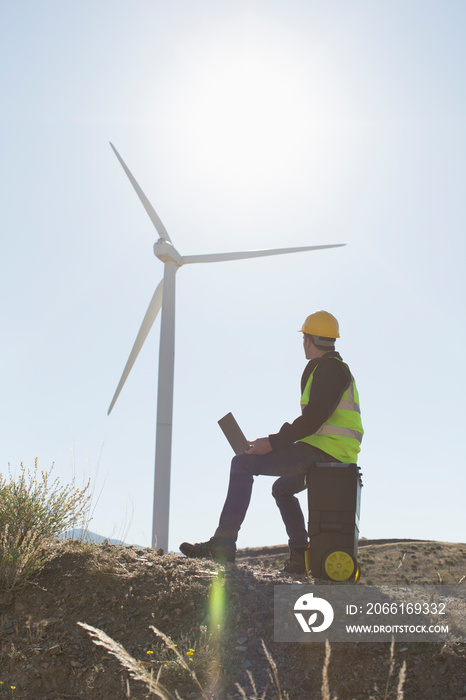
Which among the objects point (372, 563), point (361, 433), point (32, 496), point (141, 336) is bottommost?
point (372, 563)

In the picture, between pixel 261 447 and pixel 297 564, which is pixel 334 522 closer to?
pixel 297 564

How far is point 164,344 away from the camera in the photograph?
15.0 meters

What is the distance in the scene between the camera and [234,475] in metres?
6.25

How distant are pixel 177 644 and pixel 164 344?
11.2 metres

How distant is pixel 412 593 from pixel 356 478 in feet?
3.65

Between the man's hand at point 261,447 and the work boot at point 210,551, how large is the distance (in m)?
0.99

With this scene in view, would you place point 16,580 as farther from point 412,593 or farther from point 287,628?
point 412,593

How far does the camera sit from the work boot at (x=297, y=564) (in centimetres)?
635

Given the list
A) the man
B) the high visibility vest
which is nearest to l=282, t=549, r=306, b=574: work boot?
the man

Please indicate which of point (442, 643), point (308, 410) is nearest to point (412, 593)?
point (442, 643)

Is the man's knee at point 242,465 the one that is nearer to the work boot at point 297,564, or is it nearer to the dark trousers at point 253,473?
the dark trousers at point 253,473

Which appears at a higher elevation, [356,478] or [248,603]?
[356,478]

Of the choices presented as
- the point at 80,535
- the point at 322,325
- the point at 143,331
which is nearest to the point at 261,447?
the point at 322,325

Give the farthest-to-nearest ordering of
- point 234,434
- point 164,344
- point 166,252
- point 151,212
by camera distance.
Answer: point 151,212 < point 166,252 < point 164,344 < point 234,434
